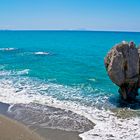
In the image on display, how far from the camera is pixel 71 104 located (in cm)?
2769

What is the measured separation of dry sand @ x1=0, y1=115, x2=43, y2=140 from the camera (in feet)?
61.3

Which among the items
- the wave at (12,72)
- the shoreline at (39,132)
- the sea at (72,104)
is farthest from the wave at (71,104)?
the wave at (12,72)

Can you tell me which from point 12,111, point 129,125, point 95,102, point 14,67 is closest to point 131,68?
point 95,102

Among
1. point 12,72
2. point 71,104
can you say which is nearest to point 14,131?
point 71,104

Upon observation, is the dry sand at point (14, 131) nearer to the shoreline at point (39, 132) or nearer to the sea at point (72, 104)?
the shoreline at point (39, 132)

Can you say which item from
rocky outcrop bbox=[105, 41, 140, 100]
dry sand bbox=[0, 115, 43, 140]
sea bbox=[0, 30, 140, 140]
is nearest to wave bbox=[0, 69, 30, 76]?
sea bbox=[0, 30, 140, 140]

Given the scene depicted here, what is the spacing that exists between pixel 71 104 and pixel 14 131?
887cm

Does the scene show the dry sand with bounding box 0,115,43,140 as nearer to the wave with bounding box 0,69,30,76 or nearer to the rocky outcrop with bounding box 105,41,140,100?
the rocky outcrop with bounding box 105,41,140,100

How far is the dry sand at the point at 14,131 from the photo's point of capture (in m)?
18.7

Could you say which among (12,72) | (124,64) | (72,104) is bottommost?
(72,104)

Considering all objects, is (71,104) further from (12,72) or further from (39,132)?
(12,72)

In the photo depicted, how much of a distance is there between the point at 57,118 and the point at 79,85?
12.4 metres

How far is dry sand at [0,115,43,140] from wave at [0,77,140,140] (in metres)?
3.56

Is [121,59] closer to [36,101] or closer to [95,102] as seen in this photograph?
[95,102]
